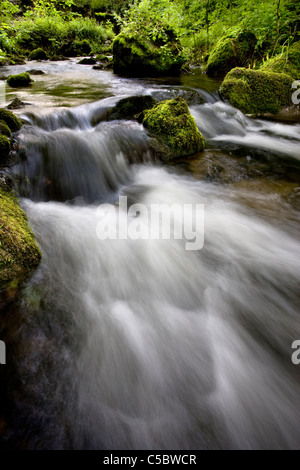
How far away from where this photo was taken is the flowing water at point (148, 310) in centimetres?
128

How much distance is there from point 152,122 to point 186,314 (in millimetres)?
3468

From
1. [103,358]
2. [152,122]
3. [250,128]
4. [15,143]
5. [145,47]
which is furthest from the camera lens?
[145,47]

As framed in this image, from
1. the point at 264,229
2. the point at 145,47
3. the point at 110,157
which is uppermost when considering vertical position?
the point at 145,47

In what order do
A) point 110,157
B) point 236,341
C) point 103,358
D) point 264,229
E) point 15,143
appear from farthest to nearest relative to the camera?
1. point 110,157
2. point 15,143
3. point 264,229
4. point 236,341
5. point 103,358

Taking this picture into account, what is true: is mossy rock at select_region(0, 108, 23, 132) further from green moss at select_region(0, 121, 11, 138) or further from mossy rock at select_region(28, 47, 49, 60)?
mossy rock at select_region(28, 47, 49, 60)

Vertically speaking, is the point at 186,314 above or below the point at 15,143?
below

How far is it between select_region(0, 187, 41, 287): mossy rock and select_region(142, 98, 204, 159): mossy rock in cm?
275

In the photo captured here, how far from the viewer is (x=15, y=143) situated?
3.10 metres

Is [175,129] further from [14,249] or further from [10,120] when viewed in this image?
[14,249]

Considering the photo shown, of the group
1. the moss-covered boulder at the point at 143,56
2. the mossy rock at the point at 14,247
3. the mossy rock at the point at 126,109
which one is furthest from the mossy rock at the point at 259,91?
the mossy rock at the point at 14,247

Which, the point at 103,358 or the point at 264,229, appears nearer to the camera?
the point at 103,358

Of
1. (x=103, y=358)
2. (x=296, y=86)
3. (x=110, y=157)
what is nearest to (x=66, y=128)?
(x=110, y=157)

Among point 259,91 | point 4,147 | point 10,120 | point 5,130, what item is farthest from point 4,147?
point 259,91

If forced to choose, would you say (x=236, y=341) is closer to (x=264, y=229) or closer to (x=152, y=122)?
(x=264, y=229)
